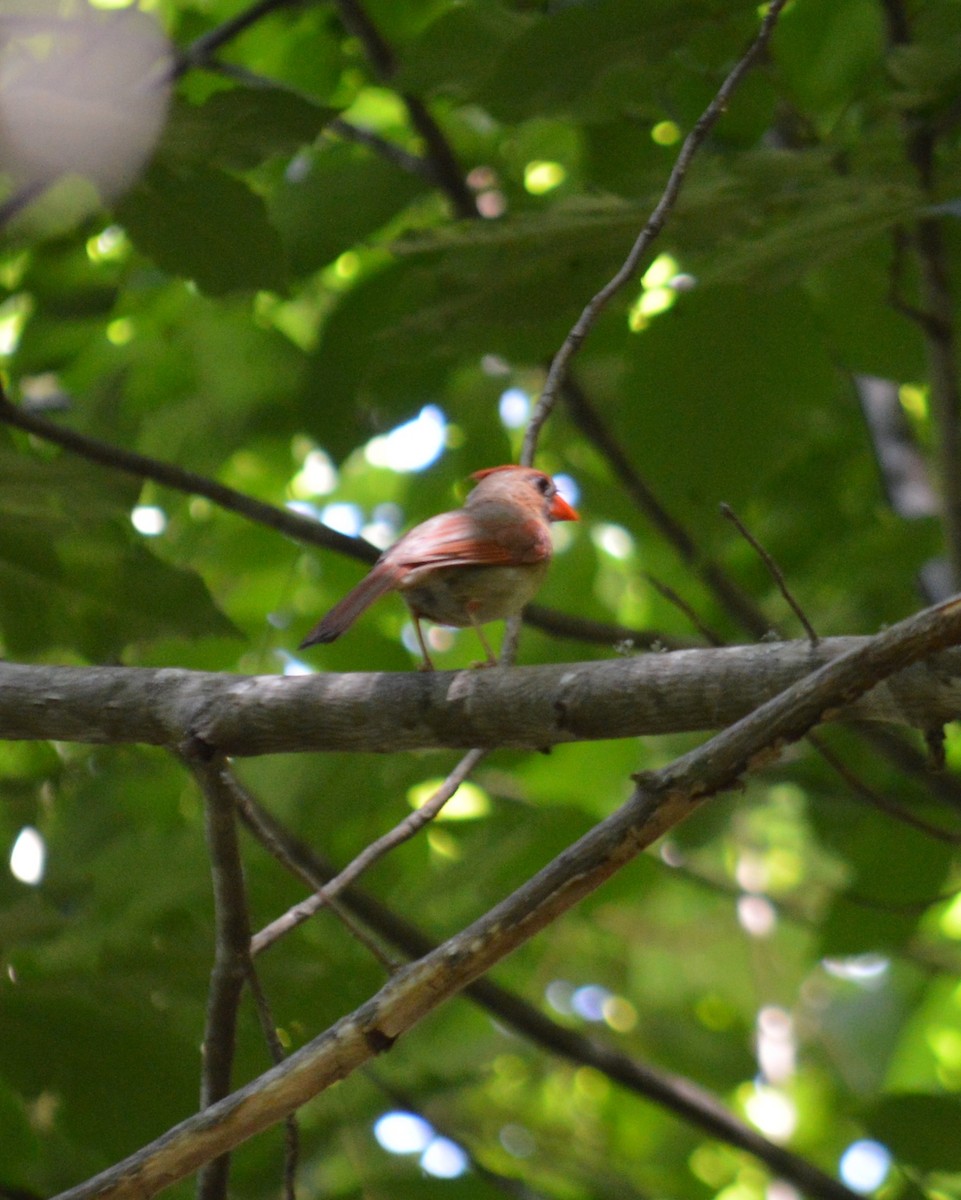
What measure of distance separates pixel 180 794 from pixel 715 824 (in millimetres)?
1994

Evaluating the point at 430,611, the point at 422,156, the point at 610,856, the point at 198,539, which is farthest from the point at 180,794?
the point at 610,856

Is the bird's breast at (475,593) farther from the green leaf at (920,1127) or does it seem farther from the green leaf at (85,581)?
the green leaf at (920,1127)

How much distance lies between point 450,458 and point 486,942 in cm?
406

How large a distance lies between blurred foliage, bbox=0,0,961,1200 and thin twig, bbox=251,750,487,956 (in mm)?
670

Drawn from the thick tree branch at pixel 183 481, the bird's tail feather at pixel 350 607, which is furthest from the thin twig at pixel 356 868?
the thick tree branch at pixel 183 481

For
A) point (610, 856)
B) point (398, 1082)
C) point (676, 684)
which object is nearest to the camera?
point (610, 856)

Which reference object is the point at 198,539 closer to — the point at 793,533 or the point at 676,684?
the point at 793,533

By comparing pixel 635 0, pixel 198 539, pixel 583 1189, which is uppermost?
pixel 635 0

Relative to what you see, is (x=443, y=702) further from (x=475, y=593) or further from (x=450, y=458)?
(x=450, y=458)

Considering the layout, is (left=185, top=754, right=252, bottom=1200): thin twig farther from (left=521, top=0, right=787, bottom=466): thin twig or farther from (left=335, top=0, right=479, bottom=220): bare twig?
(left=335, top=0, right=479, bottom=220): bare twig

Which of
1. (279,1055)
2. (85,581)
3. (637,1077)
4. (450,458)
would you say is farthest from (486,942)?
(450,458)

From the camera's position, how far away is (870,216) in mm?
3102

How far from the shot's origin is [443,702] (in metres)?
2.52

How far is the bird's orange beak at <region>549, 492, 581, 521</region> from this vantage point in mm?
4832
